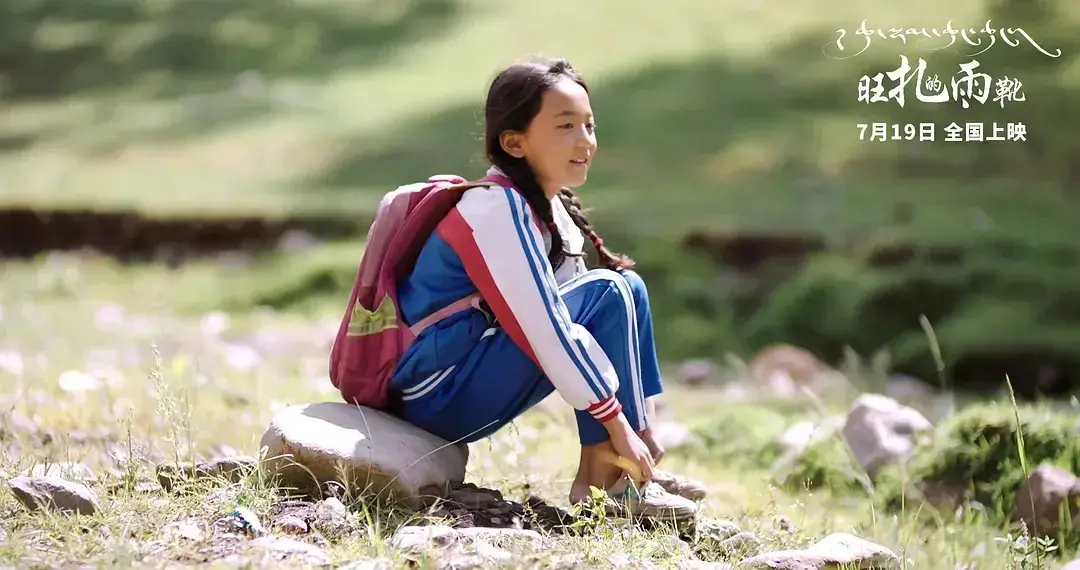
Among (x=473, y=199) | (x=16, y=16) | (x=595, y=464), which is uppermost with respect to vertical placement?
(x=16, y=16)

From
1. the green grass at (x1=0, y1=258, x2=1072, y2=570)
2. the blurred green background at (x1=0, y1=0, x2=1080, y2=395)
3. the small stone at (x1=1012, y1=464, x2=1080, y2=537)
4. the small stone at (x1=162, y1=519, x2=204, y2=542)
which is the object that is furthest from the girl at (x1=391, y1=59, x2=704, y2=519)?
the blurred green background at (x1=0, y1=0, x2=1080, y2=395)

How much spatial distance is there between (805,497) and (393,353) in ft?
5.98

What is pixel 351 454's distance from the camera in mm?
3020

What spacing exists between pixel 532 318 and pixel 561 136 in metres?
0.50

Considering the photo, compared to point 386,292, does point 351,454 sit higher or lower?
lower

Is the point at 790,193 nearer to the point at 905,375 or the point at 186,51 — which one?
the point at 905,375

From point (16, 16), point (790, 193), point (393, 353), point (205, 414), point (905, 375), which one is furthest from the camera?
point (16, 16)

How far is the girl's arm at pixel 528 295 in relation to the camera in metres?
2.99

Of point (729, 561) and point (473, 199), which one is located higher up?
point (473, 199)

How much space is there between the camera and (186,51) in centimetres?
1465


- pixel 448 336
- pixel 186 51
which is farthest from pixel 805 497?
pixel 186 51

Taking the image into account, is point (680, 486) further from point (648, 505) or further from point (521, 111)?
point (521, 111)

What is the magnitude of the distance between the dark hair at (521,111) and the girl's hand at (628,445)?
1.64 feet

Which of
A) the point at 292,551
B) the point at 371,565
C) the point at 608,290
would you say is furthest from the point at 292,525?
the point at 608,290
